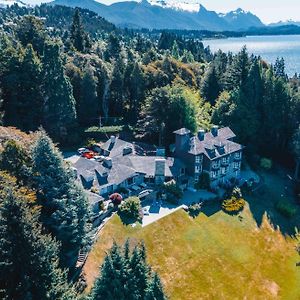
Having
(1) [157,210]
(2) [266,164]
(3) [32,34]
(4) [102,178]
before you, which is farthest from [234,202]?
(3) [32,34]

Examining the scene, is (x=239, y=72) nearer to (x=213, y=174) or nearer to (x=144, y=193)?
(x=213, y=174)

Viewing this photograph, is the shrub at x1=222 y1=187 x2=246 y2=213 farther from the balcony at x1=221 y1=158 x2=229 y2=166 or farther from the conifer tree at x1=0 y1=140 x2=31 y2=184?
the conifer tree at x1=0 y1=140 x2=31 y2=184

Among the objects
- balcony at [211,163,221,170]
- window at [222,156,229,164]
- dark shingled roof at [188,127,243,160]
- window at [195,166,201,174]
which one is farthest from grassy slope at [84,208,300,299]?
window at [222,156,229,164]

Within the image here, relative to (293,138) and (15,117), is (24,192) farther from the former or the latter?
(293,138)

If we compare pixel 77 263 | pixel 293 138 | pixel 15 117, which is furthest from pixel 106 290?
pixel 293 138

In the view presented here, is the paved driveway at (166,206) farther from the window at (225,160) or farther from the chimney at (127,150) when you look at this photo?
the chimney at (127,150)
